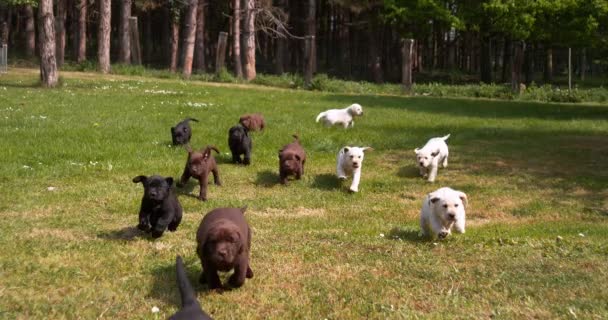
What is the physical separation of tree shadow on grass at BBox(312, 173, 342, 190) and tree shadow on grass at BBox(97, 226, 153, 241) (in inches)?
160

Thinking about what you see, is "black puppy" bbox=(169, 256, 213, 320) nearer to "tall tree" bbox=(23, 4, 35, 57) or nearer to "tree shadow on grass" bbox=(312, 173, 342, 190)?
"tree shadow on grass" bbox=(312, 173, 342, 190)

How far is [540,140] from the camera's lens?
54.6ft

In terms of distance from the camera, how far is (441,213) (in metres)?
7.70

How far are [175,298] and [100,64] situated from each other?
29756 millimetres

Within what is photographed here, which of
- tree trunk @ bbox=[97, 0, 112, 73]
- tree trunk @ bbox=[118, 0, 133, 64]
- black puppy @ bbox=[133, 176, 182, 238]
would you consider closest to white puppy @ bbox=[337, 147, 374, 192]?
black puppy @ bbox=[133, 176, 182, 238]

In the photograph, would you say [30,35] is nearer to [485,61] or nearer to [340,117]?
[485,61]

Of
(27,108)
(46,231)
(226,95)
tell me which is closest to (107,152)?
(46,231)

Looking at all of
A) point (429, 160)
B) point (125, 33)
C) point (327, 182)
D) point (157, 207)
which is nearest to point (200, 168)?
point (157, 207)

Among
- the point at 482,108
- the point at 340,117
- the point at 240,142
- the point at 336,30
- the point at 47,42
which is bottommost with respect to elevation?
the point at 240,142

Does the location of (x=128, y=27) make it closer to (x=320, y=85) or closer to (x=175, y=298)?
(x=320, y=85)

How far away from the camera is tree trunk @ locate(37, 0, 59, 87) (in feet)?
73.6

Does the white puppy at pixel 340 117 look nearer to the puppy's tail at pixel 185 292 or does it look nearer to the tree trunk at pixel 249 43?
the puppy's tail at pixel 185 292

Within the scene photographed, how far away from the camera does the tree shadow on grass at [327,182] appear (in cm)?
1123

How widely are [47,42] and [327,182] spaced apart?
15483mm
